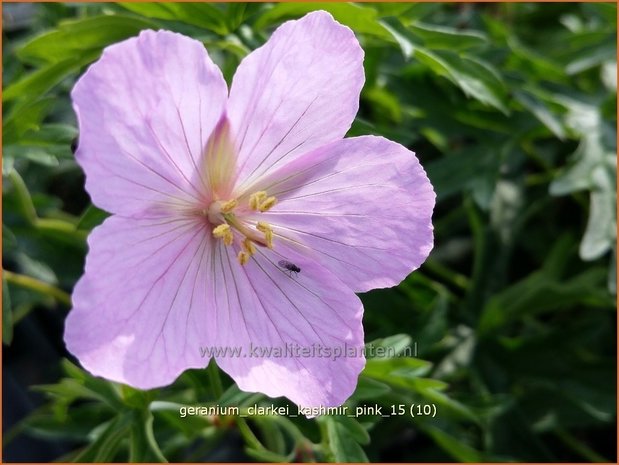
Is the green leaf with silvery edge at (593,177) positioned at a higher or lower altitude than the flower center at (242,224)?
lower

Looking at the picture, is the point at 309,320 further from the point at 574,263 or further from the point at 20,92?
the point at 574,263

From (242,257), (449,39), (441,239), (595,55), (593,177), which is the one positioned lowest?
(441,239)

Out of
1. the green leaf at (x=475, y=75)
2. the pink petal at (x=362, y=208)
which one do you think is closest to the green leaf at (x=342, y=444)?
the pink petal at (x=362, y=208)

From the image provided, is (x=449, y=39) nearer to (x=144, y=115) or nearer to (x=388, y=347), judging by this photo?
(x=388, y=347)

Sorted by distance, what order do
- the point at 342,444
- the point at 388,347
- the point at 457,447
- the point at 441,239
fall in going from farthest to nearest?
the point at 441,239 → the point at 457,447 → the point at 388,347 → the point at 342,444

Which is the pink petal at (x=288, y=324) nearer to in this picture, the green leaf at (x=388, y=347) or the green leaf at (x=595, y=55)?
the green leaf at (x=388, y=347)

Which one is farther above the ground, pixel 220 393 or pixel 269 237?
pixel 269 237

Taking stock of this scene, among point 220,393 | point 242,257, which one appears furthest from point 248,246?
point 220,393
